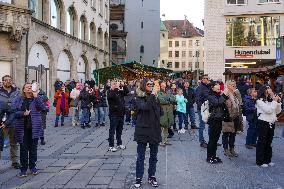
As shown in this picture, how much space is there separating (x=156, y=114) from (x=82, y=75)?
2784cm

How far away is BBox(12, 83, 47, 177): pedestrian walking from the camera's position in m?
7.60

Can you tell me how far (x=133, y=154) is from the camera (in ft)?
31.6

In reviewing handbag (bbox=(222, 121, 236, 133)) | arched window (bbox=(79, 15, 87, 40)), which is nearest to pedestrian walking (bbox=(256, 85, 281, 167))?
handbag (bbox=(222, 121, 236, 133))

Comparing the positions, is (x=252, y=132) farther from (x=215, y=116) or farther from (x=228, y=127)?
(x=215, y=116)

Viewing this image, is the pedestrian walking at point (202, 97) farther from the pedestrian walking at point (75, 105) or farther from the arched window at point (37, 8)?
the arched window at point (37, 8)

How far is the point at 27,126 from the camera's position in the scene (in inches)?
300

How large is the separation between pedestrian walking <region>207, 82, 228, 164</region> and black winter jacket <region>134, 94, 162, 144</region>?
2069 millimetres

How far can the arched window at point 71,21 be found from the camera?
29.5 metres

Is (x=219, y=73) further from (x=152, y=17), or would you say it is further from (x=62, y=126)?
(x=152, y=17)

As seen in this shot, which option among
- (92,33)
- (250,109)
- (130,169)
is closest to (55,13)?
(92,33)

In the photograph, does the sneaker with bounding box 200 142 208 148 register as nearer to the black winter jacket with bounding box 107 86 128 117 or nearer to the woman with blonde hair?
the woman with blonde hair

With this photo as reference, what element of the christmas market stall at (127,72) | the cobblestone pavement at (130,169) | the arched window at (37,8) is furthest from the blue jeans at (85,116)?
the arched window at (37,8)

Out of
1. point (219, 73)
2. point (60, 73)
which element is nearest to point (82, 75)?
point (60, 73)

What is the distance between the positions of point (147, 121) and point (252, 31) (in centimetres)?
2711
